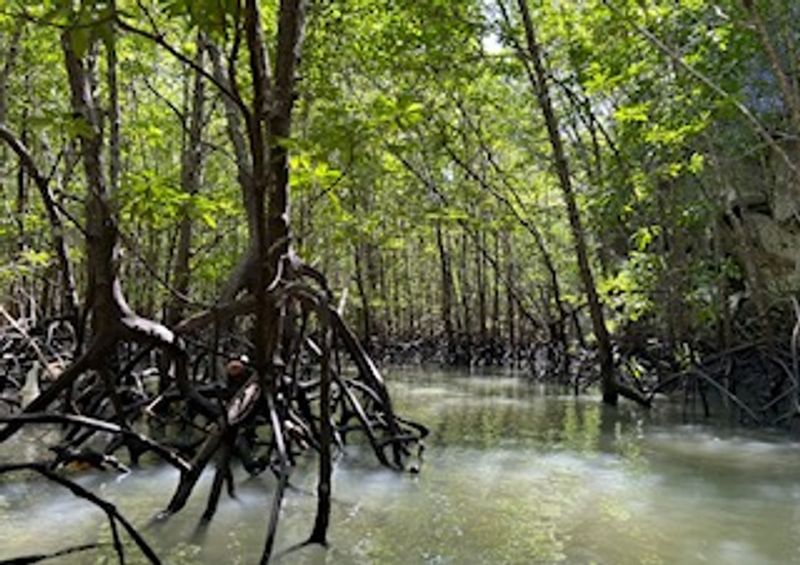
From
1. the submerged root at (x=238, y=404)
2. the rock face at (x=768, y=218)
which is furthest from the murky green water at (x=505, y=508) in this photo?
the rock face at (x=768, y=218)

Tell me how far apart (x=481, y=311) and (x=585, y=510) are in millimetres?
13937

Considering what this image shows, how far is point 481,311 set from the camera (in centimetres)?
1850

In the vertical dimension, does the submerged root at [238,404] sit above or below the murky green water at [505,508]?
above

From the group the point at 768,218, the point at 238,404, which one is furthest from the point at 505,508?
the point at 768,218

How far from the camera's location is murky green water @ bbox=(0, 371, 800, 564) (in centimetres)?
374

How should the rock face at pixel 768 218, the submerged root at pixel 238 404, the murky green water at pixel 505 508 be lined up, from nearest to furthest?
1. the murky green water at pixel 505 508
2. the submerged root at pixel 238 404
3. the rock face at pixel 768 218

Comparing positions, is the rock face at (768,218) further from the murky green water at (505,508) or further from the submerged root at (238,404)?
the submerged root at (238,404)

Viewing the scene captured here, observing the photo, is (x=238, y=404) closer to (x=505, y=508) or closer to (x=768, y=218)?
(x=505, y=508)

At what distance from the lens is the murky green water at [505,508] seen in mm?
3736

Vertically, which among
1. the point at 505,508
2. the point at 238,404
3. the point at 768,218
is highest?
the point at 768,218

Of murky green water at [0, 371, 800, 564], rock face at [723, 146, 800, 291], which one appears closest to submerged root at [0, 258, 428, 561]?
murky green water at [0, 371, 800, 564]

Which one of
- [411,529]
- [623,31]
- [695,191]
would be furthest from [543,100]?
[411,529]

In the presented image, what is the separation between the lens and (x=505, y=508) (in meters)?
4.59

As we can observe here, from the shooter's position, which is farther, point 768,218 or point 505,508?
point 768,218
